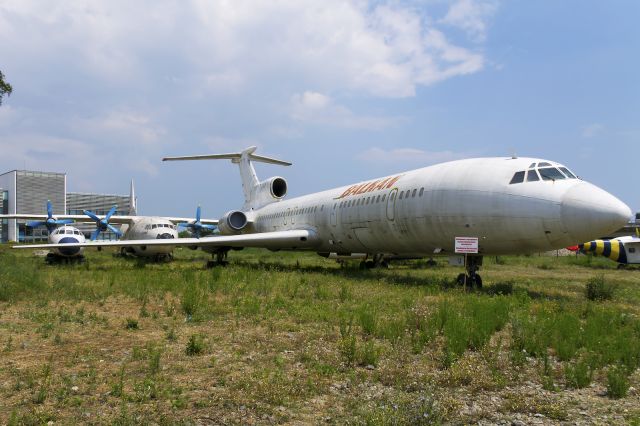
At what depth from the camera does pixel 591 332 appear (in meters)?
6.75

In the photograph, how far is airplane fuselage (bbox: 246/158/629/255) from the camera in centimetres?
991

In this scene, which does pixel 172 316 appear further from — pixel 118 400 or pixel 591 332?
pixel 591 332

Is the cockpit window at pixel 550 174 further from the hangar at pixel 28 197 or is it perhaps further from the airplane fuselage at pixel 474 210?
the hangar at pixel 28 197

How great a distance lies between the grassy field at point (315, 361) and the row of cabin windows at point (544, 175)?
2961mm

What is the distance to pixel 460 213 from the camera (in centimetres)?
1197

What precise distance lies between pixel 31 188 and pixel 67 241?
87608mm

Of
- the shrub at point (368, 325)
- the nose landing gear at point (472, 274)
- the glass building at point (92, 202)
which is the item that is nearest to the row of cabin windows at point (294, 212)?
the nose landing gear at point (472, 274)

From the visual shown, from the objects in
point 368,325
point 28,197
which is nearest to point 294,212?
point 368,325

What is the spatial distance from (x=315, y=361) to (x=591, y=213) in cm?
697

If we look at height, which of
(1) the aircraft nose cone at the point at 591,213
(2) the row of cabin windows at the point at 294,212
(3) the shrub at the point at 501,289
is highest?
(2) the row of cabin windows at the point at 294,212

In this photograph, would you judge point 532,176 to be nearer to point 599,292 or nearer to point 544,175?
point 544,175

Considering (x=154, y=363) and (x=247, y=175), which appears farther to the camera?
(x=247, y=175)

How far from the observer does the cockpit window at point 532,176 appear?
10930 millimetres

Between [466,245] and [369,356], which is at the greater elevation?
[466,245]
